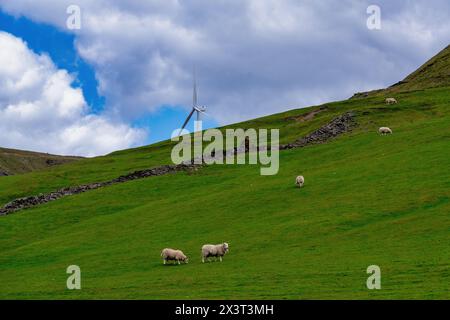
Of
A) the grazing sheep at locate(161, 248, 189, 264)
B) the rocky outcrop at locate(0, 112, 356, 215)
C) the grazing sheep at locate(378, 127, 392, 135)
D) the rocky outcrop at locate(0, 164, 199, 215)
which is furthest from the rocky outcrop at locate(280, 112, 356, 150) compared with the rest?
the grazing sheep at locate(161, 248, 189, 264)

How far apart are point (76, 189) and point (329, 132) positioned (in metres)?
37.0

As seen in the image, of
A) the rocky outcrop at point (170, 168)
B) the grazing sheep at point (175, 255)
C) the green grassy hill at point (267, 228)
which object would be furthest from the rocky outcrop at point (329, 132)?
the grazing sheep at point (175, 255)

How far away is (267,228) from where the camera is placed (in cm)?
5188

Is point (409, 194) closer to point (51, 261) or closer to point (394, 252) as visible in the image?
point (394, 252)

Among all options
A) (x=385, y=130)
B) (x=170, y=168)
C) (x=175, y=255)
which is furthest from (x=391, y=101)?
(x=175, y=255)

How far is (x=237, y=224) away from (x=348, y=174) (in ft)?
52.0

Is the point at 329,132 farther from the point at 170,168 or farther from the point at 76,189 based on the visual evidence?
the point at 76,189

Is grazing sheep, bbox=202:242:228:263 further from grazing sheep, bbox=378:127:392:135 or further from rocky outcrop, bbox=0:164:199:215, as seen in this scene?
grazing sheep, bbox=378:127:392:135

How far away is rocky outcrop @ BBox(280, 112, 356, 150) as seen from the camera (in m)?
96.3

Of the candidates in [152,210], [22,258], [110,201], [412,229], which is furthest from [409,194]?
[110,201]

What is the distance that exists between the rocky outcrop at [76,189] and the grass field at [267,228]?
3998 mm

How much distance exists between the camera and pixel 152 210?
6775 cm

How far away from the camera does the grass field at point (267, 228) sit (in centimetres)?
3419

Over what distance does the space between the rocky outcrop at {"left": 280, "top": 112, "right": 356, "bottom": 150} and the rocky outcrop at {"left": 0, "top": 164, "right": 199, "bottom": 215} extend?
16.5 m
